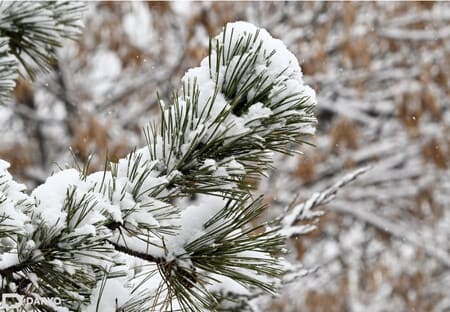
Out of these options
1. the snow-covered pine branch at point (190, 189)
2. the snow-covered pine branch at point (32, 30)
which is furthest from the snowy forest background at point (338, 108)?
the snow-covered pine branch at point (190, 189)

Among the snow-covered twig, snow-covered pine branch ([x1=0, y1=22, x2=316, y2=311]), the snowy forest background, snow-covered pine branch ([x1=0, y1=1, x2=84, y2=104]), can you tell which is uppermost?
the snowy forest background

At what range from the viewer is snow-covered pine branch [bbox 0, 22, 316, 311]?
91 centimetres

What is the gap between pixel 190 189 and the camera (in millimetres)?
970

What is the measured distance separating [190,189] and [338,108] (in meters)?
4.21

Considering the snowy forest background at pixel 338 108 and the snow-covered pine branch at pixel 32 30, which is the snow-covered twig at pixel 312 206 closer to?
the snow-covered pine branch at pixel 32 30

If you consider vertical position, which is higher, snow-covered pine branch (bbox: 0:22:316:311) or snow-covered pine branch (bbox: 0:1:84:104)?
snow-covered pine branch (bbox: 0:1:84:104)

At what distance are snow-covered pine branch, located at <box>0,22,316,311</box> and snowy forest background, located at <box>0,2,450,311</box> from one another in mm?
3115

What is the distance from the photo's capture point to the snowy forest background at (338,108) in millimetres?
4492

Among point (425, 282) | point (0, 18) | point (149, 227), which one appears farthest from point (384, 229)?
point (149, 227)

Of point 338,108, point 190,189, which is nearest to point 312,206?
point 190,189

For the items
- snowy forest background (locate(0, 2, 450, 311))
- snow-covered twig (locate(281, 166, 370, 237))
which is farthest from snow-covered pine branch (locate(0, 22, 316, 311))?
snowy forest background (locate(0, 2, 450, 311))

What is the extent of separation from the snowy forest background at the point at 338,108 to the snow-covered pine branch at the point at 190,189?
3.11m

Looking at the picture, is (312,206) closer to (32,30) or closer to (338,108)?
(32,30)

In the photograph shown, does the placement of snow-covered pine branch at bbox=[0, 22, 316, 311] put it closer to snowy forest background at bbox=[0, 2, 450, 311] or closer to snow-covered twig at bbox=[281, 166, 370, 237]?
snow-covered twig at bbox=[281, 166, 370, 237]
